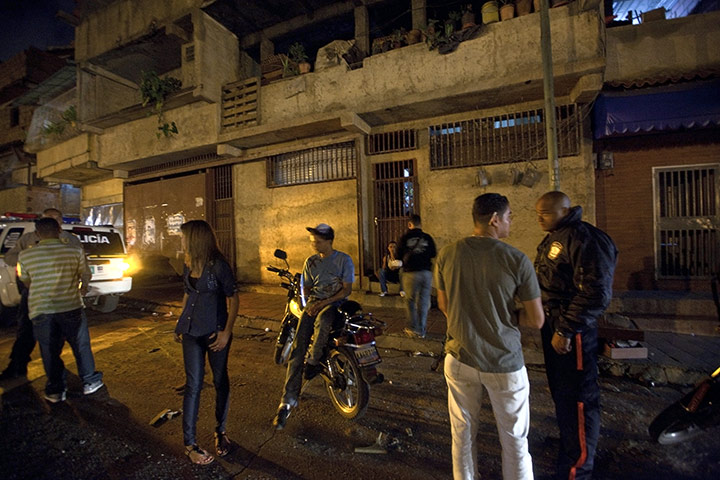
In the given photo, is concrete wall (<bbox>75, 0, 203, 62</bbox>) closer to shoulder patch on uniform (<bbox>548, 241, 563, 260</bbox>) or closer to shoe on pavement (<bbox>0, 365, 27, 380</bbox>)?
shoe on pavement (<bbox>0, 365, 27, 380</bbox>)

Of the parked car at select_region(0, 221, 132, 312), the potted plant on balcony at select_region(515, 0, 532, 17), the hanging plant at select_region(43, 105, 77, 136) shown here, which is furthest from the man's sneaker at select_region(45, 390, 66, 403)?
the hanging plant at select_region(43, 105, 77, 136)

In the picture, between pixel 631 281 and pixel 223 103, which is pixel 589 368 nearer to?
pixel 631 281

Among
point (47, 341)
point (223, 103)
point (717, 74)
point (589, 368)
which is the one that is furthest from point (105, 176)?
point (717, 74)

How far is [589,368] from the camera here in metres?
2.27

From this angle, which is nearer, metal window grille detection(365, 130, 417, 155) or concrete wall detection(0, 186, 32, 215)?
metal window grille detection(365, 130, 417, 155)

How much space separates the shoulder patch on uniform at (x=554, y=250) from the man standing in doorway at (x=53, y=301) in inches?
190

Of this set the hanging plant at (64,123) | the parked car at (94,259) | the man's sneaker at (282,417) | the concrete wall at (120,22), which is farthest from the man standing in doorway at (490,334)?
the hanging plant at (64,123)

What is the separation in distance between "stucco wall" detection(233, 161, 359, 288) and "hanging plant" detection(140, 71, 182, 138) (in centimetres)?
224

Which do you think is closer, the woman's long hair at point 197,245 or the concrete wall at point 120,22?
the woman's long hair at point 197,245

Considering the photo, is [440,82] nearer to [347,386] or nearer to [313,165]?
[313,165]

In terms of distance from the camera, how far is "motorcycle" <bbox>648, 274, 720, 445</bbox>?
8.11 ft

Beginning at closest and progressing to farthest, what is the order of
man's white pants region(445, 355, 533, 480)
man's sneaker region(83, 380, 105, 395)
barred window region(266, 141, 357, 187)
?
man's white pants region(445, 355, 533, 480) < man's sneaker region(83, 380, 105, 395) < barred window region(266, 141, 357, 187)

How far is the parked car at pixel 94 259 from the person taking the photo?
6.75 metres

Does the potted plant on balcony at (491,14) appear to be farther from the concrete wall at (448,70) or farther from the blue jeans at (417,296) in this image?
the blue jeans at (417,296)
